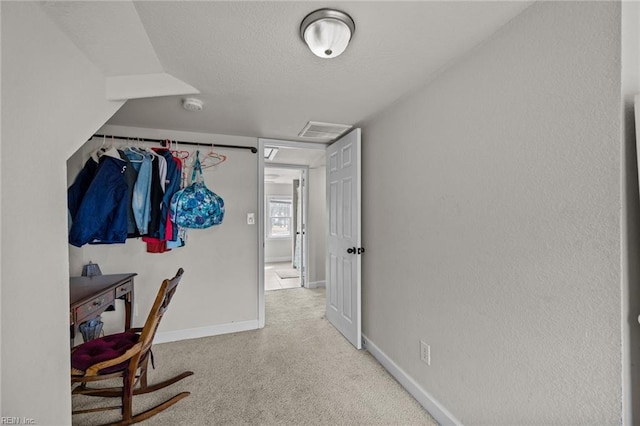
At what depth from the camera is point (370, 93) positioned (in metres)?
1.88

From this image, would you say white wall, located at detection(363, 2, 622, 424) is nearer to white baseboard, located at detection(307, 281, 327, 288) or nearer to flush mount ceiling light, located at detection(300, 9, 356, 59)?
flush mount ceiling light, located at detection(300, 9, 356, 59)

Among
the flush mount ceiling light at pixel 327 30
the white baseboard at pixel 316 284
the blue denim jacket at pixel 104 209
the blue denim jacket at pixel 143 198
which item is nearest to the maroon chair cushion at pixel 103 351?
the blue denim jacket at pixel 104 209

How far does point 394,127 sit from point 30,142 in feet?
6.62

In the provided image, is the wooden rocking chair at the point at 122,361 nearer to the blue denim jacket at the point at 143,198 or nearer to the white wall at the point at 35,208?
the white wall at the point at 35,208

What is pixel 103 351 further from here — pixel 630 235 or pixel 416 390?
pixel 630 235

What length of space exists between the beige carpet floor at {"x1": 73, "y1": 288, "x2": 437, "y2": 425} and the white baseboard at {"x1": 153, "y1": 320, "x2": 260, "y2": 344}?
74 mm

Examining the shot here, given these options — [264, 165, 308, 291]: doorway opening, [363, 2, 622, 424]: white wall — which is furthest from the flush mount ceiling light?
[264, 165, 308, 291]: doorway opening

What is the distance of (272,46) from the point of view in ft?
4.39

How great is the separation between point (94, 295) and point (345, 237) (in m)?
2.00

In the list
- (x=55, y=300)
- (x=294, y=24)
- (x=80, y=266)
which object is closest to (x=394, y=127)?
(x=294, y=24)

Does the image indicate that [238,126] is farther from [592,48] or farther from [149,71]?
[592,48]

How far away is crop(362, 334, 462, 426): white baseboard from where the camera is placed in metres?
1.57

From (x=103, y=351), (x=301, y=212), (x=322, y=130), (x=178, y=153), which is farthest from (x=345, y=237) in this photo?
(x=301, y=212)

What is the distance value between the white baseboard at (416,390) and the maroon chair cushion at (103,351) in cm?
183
